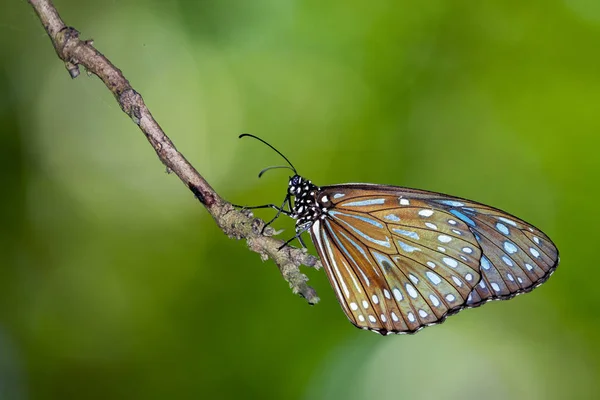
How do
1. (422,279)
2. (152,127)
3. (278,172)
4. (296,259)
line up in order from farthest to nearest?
(278,172), (422,279), (296,259), (152,127)

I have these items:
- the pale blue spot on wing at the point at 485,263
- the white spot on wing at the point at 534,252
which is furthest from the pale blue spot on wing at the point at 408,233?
the white spot on wing at the point at 534,252

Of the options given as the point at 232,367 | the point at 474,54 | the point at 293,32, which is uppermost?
the point at 474,54

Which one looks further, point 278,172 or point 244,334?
point 278,172

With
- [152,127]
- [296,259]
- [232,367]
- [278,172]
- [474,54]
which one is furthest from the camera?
[474,54]

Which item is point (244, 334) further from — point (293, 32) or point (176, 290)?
point (293, 32)

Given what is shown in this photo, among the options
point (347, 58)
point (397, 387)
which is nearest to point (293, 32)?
point (347, 58)

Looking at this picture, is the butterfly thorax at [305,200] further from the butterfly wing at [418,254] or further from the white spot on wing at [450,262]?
the white spot on wing at [450,262]
